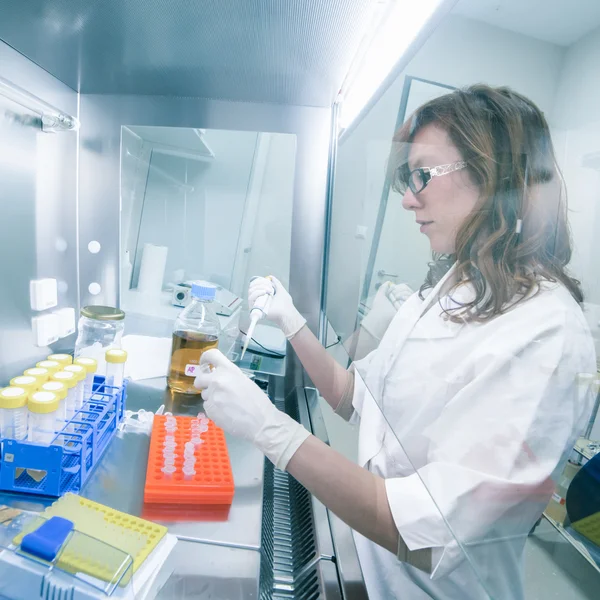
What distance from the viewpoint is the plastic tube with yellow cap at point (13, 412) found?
2.43 feet

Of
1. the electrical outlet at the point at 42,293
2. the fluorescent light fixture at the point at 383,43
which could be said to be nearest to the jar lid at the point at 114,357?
the electrical outlet at the point at 42,293

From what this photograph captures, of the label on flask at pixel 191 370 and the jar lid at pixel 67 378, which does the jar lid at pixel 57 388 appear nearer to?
the jar lid at pixel 67 378

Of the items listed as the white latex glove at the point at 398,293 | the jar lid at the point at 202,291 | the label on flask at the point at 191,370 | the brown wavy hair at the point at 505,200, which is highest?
the brown wavy hair at the point at 505,200

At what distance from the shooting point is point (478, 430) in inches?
22.9

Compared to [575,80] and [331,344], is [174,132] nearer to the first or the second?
[331,344]

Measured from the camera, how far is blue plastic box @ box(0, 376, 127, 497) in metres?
0.73

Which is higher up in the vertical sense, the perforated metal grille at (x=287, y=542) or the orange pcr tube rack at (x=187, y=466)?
the orange pcr tube rack at (x=187, y=466)

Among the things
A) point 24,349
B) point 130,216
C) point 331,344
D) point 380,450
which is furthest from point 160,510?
point 130,216

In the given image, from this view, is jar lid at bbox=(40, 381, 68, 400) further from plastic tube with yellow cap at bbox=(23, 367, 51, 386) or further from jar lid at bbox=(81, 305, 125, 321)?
jar lid at bbox=(81, 305, 125, 321)

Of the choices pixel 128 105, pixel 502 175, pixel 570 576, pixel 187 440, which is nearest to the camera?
pixel 570 576

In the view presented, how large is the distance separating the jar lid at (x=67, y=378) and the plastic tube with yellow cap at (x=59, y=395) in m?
0.01

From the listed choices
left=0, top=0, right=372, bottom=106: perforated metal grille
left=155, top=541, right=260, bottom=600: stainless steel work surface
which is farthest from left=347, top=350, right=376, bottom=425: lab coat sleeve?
left=0, top=0, right=372, bottom=106: perforated metal grille

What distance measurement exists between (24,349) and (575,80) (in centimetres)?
131

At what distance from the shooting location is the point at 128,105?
4.74ft
